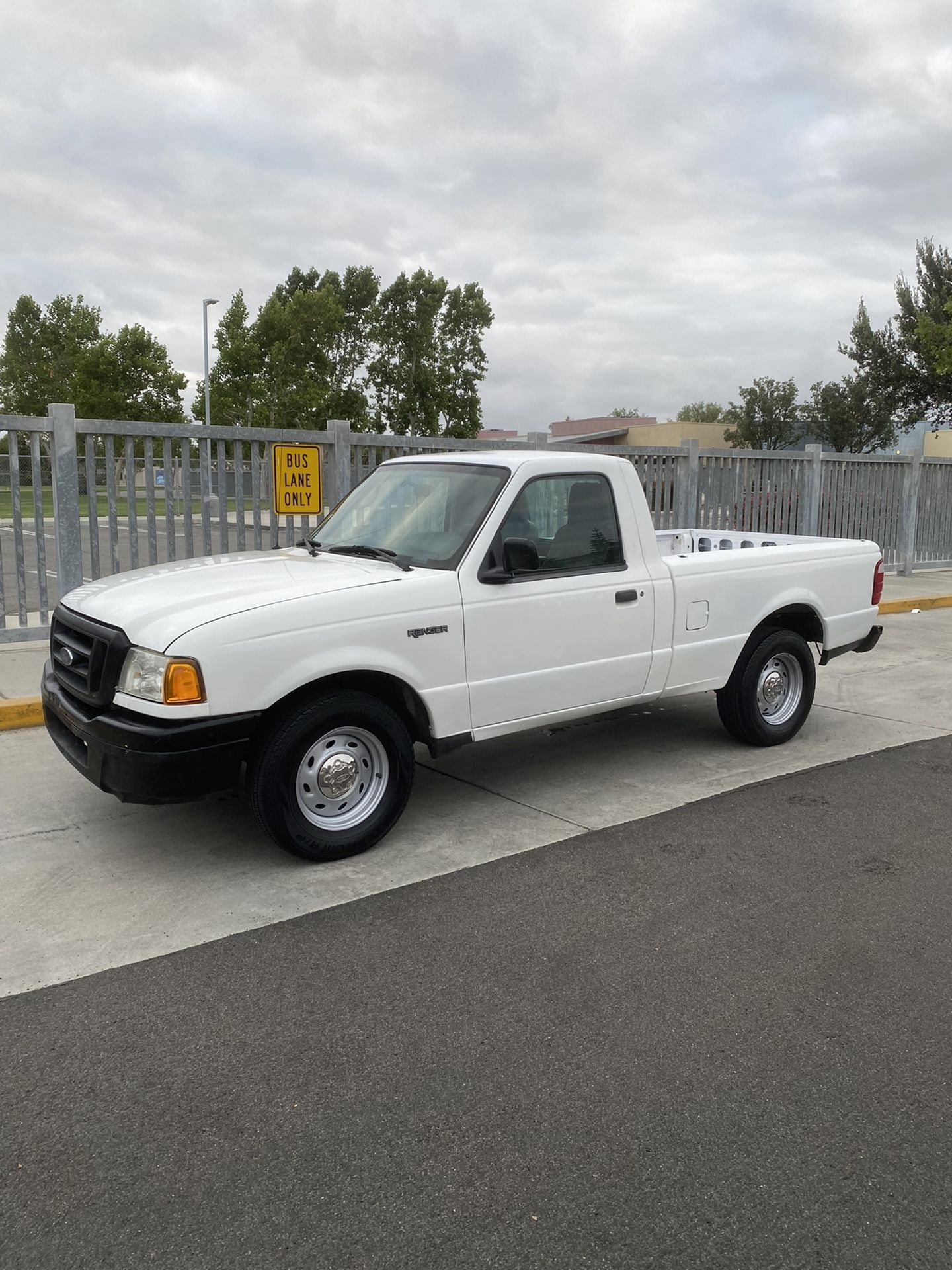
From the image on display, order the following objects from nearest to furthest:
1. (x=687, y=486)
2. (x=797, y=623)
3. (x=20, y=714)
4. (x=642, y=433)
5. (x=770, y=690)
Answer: (x=770, y=690)
(x=797, y=623)
(x=20, y=714)
(x=687, y=486)
(x=642, y=433)

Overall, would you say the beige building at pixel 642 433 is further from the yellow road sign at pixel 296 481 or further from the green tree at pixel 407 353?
the yellow road sign at pixel 296 481

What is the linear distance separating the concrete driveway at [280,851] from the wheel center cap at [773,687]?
34cm

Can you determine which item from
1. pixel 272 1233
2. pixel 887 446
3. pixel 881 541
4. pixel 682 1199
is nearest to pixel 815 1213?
pixel 682 1199

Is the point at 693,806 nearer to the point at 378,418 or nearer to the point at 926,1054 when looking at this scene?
the point at 926,1054

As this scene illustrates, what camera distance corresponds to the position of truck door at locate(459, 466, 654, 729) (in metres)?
4.97

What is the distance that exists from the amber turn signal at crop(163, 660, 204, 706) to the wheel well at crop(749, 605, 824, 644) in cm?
362

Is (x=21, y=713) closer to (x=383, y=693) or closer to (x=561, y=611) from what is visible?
(x=383, y=693)

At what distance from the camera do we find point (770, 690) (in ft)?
21.6

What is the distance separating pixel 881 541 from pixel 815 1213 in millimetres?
15169

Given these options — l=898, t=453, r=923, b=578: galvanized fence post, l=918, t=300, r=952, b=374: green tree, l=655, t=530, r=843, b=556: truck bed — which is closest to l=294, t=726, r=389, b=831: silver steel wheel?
l=655, t=530, r=843, b=556: truck bed

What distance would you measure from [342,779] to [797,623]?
11.6 ft

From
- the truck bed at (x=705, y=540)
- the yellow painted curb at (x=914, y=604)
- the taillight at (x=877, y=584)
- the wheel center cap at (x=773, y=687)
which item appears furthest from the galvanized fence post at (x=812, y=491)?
the wheel center cap at (x=773, y=687)

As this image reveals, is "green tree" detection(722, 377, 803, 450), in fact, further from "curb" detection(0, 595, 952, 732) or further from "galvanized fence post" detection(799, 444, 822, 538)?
"curb" detection(0, 595, 952, 732)

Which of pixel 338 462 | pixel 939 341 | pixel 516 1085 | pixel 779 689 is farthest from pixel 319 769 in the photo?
pixel 939 341
